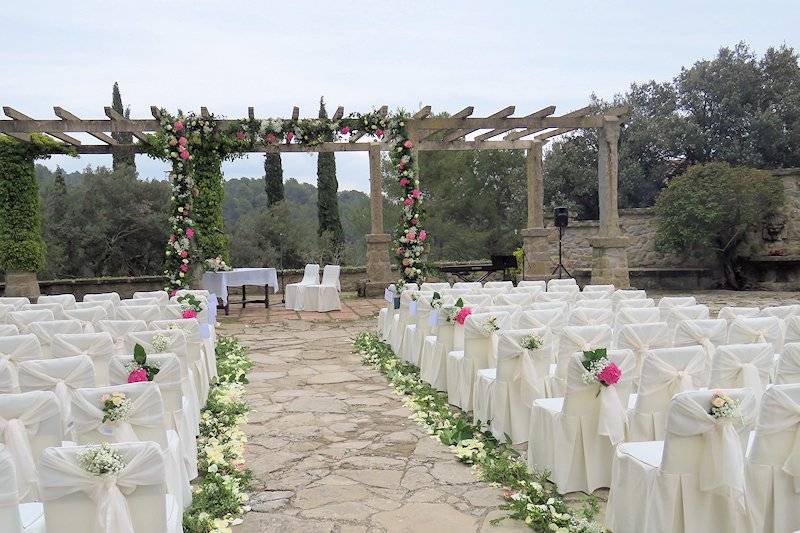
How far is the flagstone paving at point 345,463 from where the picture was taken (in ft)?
12.0

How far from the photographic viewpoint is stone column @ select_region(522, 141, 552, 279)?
14.6m

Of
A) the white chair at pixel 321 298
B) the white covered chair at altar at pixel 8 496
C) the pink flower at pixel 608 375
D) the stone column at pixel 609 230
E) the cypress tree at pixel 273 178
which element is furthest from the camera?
the cypress tree at pixel 273 178

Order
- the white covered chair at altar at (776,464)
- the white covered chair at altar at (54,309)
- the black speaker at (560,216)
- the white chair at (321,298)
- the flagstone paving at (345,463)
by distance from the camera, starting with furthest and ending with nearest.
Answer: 1. the black speaker at (560,216)
2. the white chair at (321,298)
3. the white covered chair at altar at (54,309)
4. the flagstone paving at (345,463)
5. the white covered chair at altar at (776,464)

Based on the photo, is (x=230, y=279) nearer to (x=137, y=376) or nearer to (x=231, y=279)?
(x=231, y=279)

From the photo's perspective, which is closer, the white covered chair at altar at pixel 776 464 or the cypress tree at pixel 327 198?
the white covered chair at altar at pixel 776 464

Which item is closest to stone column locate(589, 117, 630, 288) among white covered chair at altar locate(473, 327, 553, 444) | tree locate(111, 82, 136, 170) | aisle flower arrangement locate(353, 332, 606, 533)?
aisle flower arrangement locate(353, 332, 606, 533)

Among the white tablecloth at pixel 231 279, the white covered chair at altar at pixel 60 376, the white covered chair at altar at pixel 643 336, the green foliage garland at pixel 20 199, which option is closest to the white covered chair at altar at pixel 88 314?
the white covered chair at altar at pixel 60 376

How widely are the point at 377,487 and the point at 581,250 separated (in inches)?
523

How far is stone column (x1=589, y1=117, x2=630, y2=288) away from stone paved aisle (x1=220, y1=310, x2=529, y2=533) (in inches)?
255

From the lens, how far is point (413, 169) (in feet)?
37.4

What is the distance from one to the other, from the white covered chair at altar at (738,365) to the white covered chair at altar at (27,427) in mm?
3405

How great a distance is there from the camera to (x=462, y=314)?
613 cm

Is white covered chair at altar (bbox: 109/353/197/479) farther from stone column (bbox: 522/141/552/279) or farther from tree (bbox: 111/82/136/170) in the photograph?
tree (bbox: 111/82/136/170)

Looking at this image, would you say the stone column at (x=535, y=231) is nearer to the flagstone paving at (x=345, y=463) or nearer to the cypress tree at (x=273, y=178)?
the flagstone paving at (x=345, y=463)
